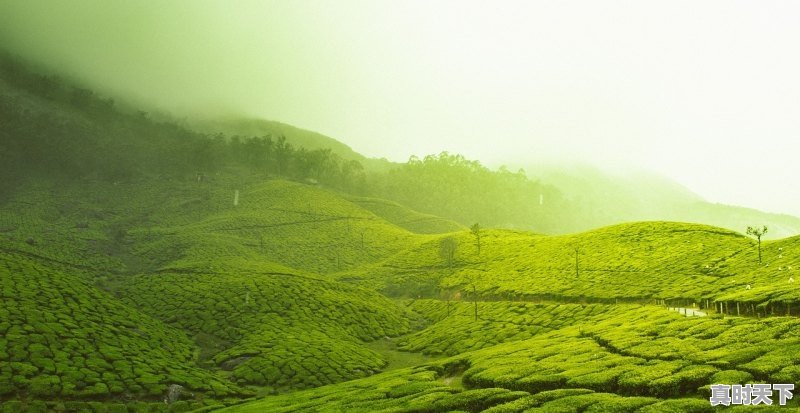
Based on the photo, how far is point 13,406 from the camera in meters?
44.4

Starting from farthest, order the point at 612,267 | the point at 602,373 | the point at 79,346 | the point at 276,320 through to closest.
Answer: the point at 612,267, the point at 276,320, the point at 79,346, the point at 602,373

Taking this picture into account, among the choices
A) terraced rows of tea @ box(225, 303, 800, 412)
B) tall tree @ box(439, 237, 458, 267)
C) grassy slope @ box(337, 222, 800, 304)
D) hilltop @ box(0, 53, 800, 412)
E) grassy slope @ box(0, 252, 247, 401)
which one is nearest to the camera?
terraced rows of tea @ box(225, 303, 800, 412)

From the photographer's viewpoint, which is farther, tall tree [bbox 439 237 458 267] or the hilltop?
tall tree [bbox 439 237 458 267]

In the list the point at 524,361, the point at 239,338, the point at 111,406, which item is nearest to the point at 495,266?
the point at 239,338

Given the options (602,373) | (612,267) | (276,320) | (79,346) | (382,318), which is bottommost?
(382,318)

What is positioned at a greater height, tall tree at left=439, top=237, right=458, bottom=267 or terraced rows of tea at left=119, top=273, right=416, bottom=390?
tall tree at left=439, top=237, right=458, bottom=267

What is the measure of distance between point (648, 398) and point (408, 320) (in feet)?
251

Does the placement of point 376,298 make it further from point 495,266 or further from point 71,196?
point 71,196

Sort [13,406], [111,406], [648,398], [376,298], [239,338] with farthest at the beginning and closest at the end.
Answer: [376,298]
[239,338]
[111,406]
[13,406]
[648,398]

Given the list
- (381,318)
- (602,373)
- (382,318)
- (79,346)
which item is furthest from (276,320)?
(602,373)

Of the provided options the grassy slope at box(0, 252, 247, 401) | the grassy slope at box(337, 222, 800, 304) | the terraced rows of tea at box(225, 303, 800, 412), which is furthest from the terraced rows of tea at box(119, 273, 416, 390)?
the grassy slope at box(337, 222, 800, 304)

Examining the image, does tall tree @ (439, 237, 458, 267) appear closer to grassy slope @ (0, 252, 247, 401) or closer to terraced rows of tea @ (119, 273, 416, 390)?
terraced rows of tea @ (119, 273, 416, 390)

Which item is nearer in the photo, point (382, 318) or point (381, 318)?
point (381, 318)

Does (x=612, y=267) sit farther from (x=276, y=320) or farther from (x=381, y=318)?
(x=276, y=320)
